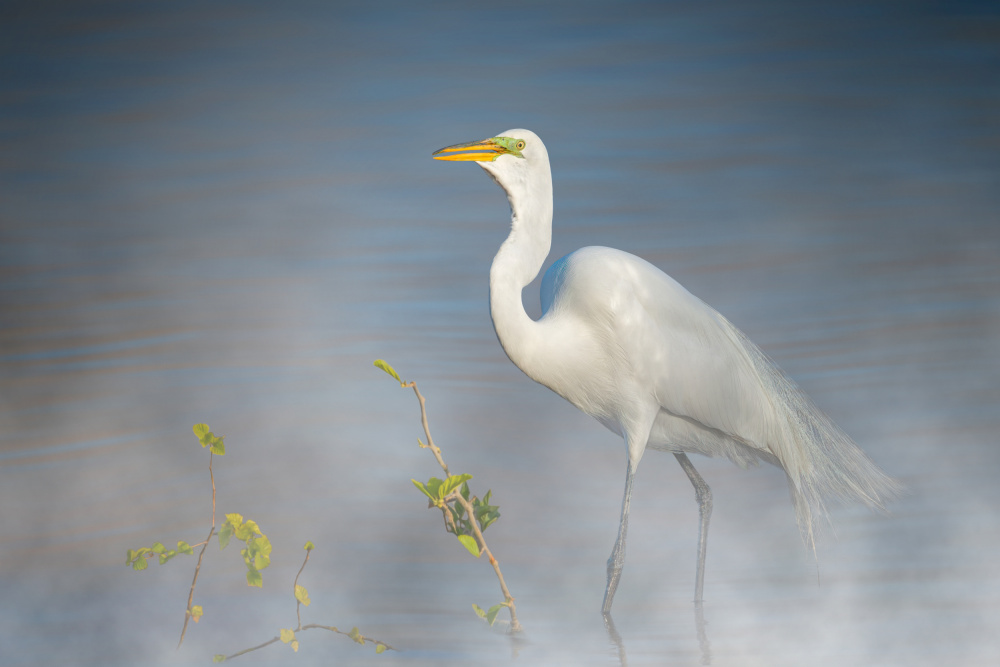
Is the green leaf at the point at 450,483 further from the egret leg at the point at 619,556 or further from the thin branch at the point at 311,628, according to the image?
the egret leg at the point at 619,556

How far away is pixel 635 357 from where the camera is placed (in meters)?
1.74

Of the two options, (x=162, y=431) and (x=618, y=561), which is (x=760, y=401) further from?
(x=162, y=431)

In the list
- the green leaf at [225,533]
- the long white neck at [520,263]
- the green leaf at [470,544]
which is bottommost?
the green leaf at [225,533]

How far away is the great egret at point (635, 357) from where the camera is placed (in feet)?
5.32

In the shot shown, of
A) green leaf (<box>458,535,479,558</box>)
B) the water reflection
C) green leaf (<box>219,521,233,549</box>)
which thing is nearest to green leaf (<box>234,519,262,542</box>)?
green leaf (<box>219,521,233,549</box>)

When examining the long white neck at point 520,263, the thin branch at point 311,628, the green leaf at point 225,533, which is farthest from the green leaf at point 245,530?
the long white neck at point 520,263

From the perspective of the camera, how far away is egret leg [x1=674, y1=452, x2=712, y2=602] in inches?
70.8

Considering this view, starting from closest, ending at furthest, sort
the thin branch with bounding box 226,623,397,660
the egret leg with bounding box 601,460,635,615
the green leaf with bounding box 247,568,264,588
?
the green leaf with bounding box 247,568,264,588 < the thin branch with bounding box 226,623,397,660 < the egret leg with bounding box 601,460,635,615

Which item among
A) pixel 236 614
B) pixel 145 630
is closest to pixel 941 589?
pixel 236 614

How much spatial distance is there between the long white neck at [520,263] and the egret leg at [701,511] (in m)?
0.44

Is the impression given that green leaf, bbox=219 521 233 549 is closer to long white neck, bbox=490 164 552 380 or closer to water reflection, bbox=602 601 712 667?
long white neck, bbox=490 164 552 380

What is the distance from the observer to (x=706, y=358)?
1804mm

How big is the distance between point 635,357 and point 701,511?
1.16ft

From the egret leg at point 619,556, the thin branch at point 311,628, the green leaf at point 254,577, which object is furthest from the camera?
the egret leg at point 619,556
